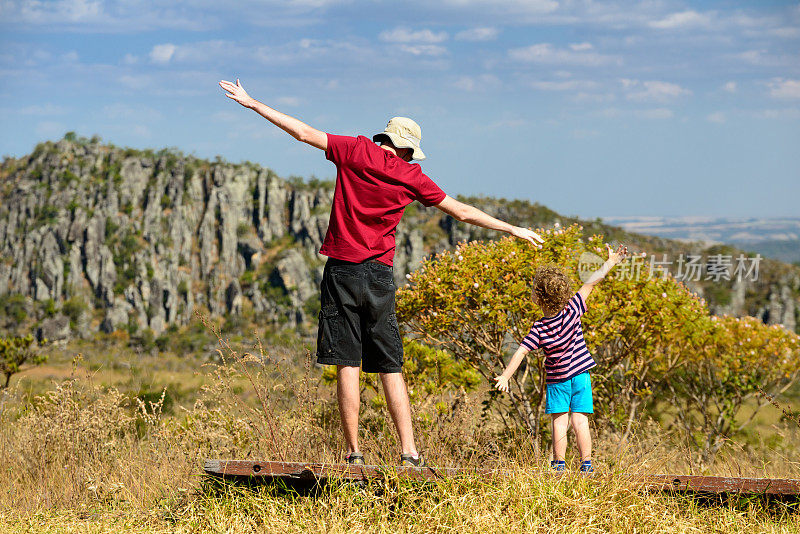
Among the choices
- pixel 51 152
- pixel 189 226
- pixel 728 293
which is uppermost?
pixel 51 152

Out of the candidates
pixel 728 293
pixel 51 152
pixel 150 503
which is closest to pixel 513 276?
pixel 150 503

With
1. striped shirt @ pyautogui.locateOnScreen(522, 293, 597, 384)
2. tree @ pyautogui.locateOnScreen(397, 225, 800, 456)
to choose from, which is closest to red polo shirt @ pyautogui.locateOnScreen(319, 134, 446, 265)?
striped shirt @ pyautogui.locateOnScreen(522, 293, 597, 384)

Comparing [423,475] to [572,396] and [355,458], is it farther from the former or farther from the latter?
[572,396]

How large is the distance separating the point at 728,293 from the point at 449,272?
54.9 m

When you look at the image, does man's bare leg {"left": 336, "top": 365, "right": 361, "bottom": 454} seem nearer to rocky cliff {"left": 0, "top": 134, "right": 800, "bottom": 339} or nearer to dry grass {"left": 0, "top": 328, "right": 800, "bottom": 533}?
dry grass {"left": 0, "top": 328, "right": 800, "bottom": 533}

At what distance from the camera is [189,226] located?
96125mm

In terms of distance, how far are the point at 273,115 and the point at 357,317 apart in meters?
1.18

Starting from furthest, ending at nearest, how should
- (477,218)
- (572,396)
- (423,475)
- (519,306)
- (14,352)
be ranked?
1. (14,352)
2. (519,306)
3. (572,396)
4. (477,218)
5. (423,475)

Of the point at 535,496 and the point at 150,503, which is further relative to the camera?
the point at 150,503

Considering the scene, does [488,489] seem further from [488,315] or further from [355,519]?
[488,315]

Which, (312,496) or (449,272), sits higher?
(449,272)

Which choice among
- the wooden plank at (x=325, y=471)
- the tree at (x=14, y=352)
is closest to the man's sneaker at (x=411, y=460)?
the wooden plank at (x=325, y=471)

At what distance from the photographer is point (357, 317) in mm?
3893

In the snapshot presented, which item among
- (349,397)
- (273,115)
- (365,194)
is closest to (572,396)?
(349,397)
